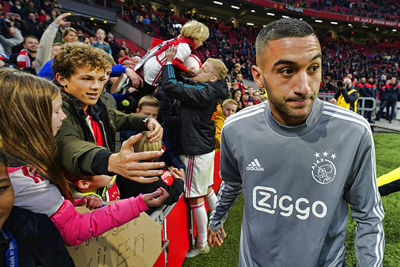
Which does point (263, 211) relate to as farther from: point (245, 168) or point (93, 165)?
point (93, 165)

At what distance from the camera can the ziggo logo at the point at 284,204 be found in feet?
3.29

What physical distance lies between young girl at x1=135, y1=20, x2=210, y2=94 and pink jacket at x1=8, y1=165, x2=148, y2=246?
149 cm

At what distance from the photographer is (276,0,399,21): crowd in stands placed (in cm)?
2844

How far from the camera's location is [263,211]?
1.09 m

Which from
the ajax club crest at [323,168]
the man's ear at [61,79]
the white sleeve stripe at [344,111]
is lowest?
the ajax club crest at [323,168]

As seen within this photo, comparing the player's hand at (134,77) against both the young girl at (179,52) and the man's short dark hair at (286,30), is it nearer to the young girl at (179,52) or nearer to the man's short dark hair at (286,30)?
the young girl at (179,52)

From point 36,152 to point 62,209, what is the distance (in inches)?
9.2

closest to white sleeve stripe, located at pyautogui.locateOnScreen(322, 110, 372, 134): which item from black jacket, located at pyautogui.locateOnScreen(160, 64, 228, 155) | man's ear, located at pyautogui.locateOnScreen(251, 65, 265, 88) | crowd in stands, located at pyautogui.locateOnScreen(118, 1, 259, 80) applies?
man's ear, located at pyautogui.locateOnScreen(251, 65, 265, 88)

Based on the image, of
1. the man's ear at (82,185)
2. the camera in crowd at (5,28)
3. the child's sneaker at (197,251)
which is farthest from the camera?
the camera in crowd at (5,28)

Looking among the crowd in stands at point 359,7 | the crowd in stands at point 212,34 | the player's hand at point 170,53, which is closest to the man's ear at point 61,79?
the player's hand at point 170,53

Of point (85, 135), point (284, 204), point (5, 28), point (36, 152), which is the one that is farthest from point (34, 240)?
point (5, 28)

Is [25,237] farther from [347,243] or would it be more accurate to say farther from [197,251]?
[347,243]

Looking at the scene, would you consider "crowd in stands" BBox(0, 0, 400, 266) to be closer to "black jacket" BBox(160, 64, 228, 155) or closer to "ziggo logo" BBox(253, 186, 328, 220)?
"black jacket" BBox(160, 64, 228, 155)

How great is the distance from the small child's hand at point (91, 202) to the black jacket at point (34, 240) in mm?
333
